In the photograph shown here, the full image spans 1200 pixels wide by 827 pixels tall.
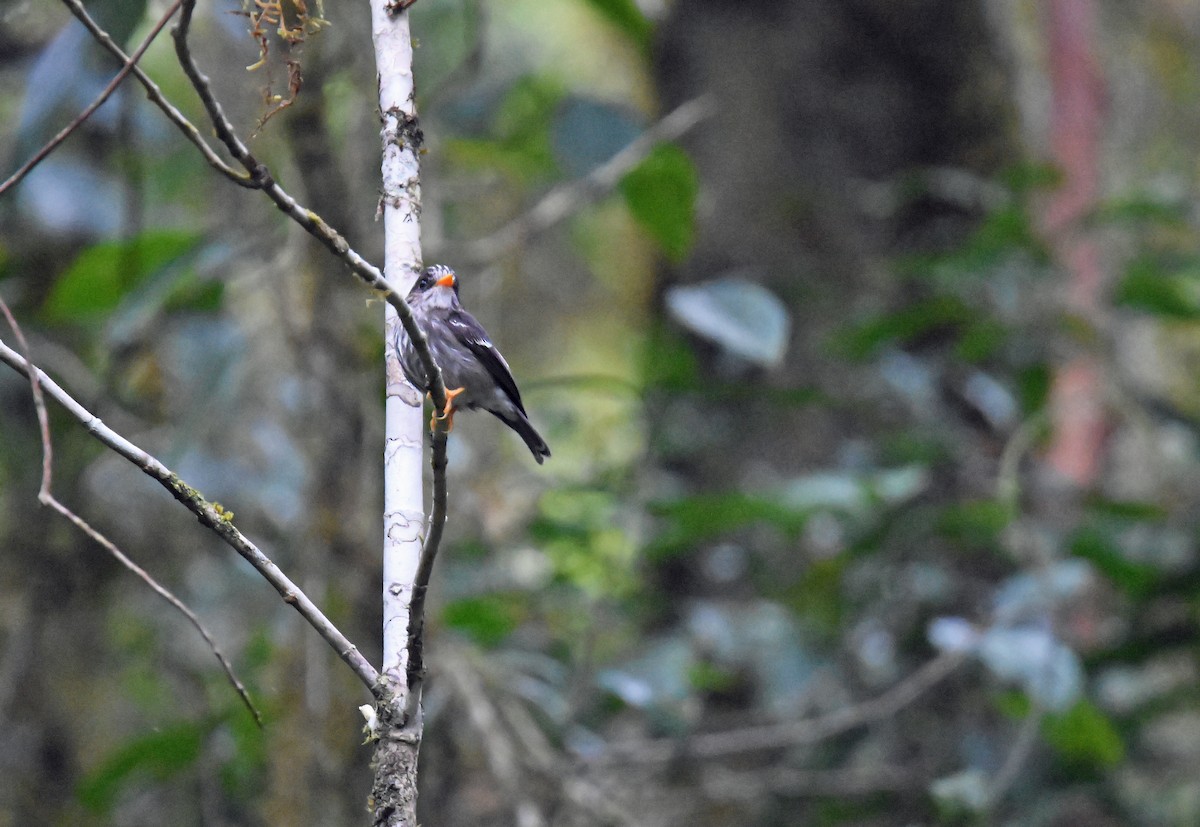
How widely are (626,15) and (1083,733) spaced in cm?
264

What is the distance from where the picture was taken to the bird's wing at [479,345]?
246 centimetres

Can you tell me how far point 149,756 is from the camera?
3646 mm

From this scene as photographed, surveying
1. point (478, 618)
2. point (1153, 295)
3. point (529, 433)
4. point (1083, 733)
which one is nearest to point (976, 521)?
point (1083, 733)

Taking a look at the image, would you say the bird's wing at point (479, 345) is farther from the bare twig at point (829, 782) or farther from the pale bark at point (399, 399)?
the bare twig at point (829, 782)

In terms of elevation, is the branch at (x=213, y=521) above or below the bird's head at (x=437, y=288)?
below

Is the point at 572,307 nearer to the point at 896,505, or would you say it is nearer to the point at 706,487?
the point at 706,487

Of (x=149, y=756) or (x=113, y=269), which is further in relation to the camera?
(x=149, y=756)

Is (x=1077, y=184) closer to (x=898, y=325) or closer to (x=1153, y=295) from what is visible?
(x=1153, y=295)

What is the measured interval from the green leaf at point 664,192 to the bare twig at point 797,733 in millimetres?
1621

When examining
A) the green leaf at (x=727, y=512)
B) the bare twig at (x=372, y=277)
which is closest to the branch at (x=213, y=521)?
the bare twig at (x=372, y=277)

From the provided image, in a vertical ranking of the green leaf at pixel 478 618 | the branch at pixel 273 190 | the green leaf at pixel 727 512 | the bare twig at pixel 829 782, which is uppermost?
the green leaf at pixel 727 512

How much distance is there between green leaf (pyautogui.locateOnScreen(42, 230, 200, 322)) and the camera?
334 centimetres

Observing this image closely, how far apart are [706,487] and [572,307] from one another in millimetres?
3452

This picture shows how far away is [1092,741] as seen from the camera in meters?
3.74
